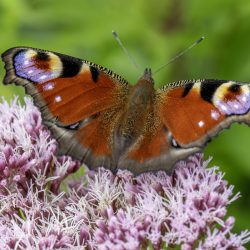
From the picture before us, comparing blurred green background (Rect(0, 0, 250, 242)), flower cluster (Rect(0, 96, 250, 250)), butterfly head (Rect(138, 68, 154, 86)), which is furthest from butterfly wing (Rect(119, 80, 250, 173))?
blurred green background (Rect(0, 0, 250, 242))

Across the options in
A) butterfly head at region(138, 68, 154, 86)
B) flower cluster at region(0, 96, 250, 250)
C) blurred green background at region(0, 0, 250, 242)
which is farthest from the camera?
blurred green background at region(0, 0, 250, 242)

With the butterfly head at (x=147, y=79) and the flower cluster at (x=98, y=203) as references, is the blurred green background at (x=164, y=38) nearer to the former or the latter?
the butterfly head at (x=147, y=79)

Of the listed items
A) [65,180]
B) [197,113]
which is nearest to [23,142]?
[65,180]

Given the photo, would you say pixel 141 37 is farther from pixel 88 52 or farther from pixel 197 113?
pixel 197 113

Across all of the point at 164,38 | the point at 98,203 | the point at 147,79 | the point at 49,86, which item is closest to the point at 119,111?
the point at 147,79

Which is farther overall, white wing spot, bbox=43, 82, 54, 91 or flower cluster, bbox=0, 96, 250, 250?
white wing spot, bbox=43, 82, 54, 91

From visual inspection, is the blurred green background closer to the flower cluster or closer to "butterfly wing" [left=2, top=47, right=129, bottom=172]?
the flower cluster

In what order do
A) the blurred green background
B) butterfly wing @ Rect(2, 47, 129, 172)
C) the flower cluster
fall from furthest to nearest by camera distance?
the blurred green background, butterfly wing @ Rect(2, 47, 129, 172), the flower cluster
